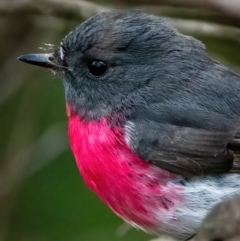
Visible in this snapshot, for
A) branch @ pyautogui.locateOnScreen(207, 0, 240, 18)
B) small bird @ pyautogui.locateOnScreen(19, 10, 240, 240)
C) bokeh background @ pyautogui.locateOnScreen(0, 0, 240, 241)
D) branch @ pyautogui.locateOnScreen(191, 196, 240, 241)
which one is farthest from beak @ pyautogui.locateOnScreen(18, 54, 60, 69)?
branch @ pyautogui.locateOnScreen(191, 196, 240, 241)

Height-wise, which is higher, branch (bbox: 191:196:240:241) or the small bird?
branch (bbox: 191:196:240:241)

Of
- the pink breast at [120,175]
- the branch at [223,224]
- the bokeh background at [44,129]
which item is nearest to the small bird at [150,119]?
the pink breast at [120,175]

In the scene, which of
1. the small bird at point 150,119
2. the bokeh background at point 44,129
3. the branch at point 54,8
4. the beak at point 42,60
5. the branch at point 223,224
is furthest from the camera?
the bokeh background at point 44,129

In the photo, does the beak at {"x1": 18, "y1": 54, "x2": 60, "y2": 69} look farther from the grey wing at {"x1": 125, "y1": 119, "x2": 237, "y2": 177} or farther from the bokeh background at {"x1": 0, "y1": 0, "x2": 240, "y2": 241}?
the grey wing at {"x1": 125, "y1": 119, "x2": 237, "y2": 177}

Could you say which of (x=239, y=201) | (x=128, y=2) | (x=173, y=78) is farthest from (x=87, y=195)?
(x=239, y=201)

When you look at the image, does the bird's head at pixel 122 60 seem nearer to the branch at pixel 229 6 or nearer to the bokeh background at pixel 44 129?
the bokeh background at pixel 44 129

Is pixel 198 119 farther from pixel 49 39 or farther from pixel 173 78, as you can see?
pixel 49 39

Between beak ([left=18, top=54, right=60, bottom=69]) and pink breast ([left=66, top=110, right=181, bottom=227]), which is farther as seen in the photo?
beak ([left=18, top=54, right=60, bottom=69])

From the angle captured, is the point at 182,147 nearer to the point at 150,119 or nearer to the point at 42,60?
the point at 150,119
